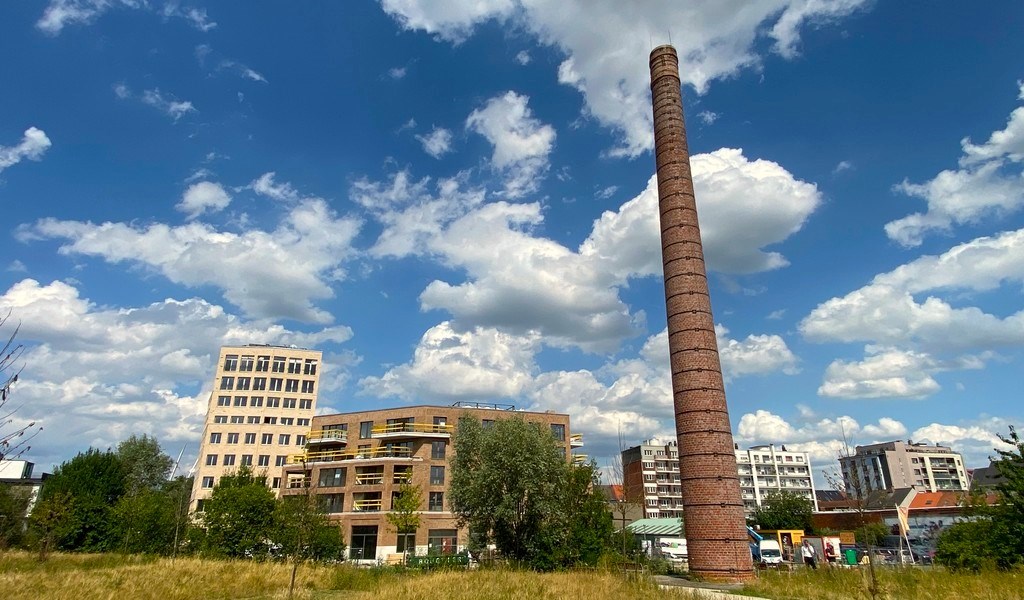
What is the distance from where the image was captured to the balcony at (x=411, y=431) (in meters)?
47.1

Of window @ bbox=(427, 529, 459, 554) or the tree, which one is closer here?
the tree

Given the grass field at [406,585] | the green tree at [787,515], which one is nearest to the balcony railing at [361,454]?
the grass field at [406,585]

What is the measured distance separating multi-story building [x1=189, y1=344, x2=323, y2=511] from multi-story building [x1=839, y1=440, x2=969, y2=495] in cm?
9079

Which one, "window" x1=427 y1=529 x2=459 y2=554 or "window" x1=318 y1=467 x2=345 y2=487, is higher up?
"window" x1=318 y1=467 x2=345 y2=487

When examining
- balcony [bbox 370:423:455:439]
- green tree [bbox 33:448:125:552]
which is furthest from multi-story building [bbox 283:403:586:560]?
green tree [bbox 33:448:125:552]

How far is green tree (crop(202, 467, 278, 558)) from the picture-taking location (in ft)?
105

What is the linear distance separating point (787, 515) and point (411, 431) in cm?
4029

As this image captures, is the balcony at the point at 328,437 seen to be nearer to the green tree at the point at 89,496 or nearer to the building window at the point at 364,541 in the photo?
the building window at the point at 364,541

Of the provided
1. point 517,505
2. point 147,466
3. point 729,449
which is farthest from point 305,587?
→ point 147,466

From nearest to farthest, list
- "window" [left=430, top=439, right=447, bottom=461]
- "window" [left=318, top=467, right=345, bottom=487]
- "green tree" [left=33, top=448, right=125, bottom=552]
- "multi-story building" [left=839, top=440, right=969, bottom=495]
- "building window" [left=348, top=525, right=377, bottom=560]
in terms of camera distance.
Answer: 1. "green tree" [left=33, top=448, right=125, bottom=552]
2. "building window" [left=348, top=525, right=377, bottom=560]
3. "window" [left=318, top=467, right=345, bottom=487]
4. "window" [left=430, top=439, right=447, bottom=461]
5. "multi-story building" [left=839, top=440, right=969, bottom=495]

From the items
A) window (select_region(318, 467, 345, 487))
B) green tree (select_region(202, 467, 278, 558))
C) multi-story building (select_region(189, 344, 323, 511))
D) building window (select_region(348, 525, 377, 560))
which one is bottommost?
building window (select_region(348, 525, 377, 560))

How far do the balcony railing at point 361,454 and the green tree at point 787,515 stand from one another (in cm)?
3924

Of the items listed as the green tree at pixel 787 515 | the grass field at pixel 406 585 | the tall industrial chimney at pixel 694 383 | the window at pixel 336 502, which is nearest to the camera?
the grass field at pixel 406 585

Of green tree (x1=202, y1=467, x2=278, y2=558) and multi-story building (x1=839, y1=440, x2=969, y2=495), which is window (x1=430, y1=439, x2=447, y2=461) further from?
multi-story building (x1=839, y1=440, x2=969, y2=495)
